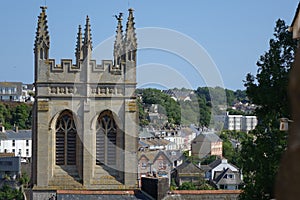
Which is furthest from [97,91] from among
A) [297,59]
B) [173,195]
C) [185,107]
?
[185,107]

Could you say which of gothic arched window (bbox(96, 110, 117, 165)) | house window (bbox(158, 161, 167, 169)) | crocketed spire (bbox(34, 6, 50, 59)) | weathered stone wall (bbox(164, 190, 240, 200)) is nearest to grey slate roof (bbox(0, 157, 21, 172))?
house window (bbox(158, 161, 167, 169))

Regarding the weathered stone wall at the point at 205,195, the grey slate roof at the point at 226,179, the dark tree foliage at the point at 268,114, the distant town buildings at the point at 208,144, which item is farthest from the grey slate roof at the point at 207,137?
the dark tree foliage at the point at 268,114

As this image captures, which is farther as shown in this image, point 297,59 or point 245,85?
point 245,85

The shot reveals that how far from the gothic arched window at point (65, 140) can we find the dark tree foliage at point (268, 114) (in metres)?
16.7

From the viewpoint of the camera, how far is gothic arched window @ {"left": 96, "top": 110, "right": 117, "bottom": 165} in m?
32.8

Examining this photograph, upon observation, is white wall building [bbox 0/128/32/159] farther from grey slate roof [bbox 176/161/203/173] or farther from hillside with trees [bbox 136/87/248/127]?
grey slate roof [bbox 176/161/203/173]

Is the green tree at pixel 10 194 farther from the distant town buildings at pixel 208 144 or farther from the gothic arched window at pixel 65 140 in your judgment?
the distant town buildings at pixel 208 144

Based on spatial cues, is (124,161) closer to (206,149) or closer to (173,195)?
(173,195)

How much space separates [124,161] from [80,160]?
1.78 meters

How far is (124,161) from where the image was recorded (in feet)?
107

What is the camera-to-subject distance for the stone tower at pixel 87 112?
32.3 meters

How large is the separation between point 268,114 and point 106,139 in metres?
17.1

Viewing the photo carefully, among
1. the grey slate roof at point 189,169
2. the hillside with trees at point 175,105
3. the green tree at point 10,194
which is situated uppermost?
the hillside with trees at point 175,105

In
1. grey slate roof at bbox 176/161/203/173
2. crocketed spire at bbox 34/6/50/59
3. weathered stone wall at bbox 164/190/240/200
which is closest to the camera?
weathered stone wall at bbox 164/190/240/200
